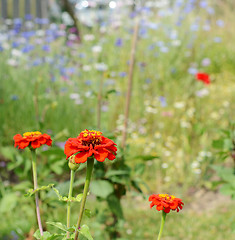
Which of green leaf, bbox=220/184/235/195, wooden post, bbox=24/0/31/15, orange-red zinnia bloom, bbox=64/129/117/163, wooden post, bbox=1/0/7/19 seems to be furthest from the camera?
wooden post, bbox=24/0/31/15

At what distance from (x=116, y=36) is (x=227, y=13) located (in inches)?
95.5

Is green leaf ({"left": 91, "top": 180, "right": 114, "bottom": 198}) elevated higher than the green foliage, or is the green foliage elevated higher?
green leaf ({"left": 91, "top": 180, "right": 114, "bottom": 198})

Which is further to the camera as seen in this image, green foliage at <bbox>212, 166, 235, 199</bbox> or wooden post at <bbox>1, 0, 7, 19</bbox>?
wooden post at <bbox>1, 0, 7, 19</bbox>

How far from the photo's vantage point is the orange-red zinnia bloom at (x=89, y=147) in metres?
0.75

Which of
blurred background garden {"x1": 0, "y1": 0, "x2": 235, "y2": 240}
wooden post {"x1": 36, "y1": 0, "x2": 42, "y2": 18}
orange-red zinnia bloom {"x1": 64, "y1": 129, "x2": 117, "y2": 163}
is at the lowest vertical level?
blurred background garden {"x1": 0, "y1": 0, "x2": 235, "y2": 240}

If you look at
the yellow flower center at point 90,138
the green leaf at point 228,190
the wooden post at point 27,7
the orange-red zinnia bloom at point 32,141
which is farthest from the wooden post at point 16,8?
the yellow flower center at point 90,138

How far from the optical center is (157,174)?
9.87 feet

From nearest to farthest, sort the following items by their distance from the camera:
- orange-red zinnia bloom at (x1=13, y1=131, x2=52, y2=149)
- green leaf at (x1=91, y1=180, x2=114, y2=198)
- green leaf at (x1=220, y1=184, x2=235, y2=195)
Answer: orange-red zinnia bloom at (x1=13, y1=131, x2=52, y2=149), green leaf at (x1=91, y1=180, x2=114, y2=198), green leaf at (x1=220, y1=184, x2=235, y2=195)

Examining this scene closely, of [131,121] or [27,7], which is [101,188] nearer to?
[131,121]

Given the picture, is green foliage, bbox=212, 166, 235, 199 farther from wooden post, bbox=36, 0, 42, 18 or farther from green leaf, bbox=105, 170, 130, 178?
wooden post, bbox=36, 0, 42, 18

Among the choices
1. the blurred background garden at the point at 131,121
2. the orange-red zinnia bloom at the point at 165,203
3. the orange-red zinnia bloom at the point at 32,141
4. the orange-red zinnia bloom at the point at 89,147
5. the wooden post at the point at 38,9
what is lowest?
the blurred background garden at the point at 131,121

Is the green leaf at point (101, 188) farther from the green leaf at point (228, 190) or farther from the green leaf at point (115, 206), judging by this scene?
the green leaf at point (228, 190)

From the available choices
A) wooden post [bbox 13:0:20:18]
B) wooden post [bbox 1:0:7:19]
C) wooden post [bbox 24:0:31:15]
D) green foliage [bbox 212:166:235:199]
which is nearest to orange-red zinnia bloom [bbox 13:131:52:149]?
green foliage [bbox 212:166:235:199]

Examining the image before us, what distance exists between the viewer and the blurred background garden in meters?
1.72
